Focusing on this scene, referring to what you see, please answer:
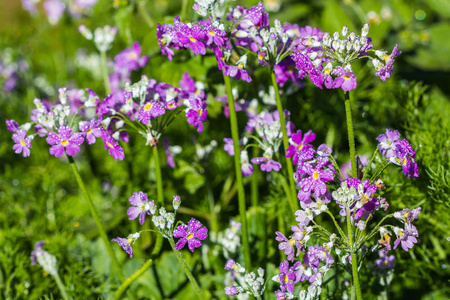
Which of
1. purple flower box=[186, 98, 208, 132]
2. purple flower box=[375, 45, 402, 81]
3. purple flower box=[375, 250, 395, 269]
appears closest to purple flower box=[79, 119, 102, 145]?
purple flower box=[186, 98, 208, 132]

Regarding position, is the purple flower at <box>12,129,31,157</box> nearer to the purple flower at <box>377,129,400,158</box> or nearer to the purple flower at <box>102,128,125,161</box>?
the purple flower at <box>102,128,125,161</box>

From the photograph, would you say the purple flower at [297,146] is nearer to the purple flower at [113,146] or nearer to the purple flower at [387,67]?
the purple flower at [387,67]

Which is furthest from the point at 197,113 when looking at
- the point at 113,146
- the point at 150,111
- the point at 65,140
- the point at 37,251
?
the point at 37,251

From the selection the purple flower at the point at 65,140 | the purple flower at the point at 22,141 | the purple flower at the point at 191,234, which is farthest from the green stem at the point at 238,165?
the purple flower at the point at 22,141

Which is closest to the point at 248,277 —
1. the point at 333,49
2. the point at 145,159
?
the point at 333,49

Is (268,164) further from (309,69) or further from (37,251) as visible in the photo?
(37,251)

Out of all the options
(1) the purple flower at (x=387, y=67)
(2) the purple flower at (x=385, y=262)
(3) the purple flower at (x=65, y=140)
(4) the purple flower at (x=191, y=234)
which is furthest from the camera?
(2) the purple flower at (x=385, y=262)

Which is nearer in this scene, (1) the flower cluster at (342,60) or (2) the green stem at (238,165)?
(1) the flower cluster at (342,60)

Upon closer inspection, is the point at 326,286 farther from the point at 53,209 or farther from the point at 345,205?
the point at 53,209
